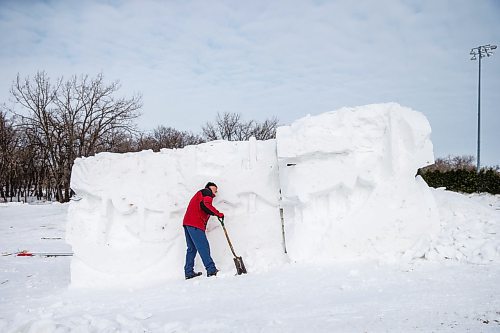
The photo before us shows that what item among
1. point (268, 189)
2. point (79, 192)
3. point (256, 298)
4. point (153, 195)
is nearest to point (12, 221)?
point (79, 192)

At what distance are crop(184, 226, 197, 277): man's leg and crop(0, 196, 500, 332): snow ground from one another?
195 mm

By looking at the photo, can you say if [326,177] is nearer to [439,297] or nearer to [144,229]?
[439,297]

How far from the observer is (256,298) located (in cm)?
488

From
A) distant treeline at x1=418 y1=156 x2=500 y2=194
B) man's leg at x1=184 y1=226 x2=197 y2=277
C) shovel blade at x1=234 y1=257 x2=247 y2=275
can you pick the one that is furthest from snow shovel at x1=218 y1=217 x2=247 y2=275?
distant treeline at x1=418 y1=156 x2=500 y2=194

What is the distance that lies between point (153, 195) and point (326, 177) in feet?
9.31

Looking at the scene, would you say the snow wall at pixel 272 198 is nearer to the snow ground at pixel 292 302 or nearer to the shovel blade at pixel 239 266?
the shovel blade at pixel 239 266

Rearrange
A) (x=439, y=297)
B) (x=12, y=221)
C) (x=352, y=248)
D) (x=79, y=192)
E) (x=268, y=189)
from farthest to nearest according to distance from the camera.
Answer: (x=12, y=221) → (x=79, y=192) → (x=268, y=189) → (x=352, y=248) → (x=439, y=297)

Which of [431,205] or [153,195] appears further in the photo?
[153,195]

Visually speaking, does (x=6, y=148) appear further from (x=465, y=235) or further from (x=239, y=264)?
(x=465, y=235)

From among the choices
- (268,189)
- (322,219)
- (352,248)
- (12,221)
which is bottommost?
(12,221)

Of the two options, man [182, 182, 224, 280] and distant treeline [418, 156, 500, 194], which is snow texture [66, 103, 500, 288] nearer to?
man [182, 182, 224, 280]

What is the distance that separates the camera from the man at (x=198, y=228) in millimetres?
6301

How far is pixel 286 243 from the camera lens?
20.9 ft

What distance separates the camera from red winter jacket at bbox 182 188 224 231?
6.31m
